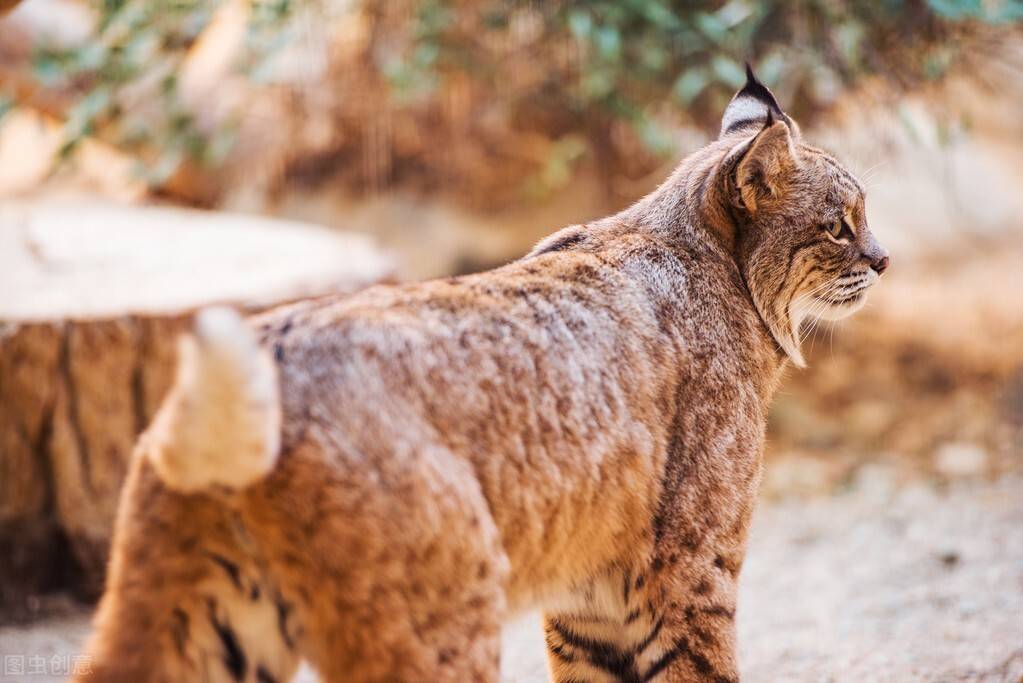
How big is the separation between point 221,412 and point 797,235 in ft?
6.43

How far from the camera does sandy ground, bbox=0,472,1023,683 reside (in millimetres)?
4055

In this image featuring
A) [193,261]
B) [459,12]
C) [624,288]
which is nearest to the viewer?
[624,288]

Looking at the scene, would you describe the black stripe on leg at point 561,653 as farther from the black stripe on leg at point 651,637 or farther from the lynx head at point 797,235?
the lynx head at point 797,235

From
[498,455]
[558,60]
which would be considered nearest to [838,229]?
[498,455]

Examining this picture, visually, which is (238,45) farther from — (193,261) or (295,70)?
(193,261)

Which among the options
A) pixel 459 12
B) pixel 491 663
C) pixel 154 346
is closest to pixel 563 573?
pixel 491 663

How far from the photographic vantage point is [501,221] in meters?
8.63

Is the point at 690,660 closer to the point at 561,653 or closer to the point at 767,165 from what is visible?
the point at 561,653

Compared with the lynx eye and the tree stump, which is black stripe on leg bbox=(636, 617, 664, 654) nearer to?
the lynx eye

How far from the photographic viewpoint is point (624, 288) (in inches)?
117

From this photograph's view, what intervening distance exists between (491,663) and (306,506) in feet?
1.90

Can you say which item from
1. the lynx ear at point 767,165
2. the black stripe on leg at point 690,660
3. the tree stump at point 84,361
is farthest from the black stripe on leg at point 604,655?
the tree stump at point 84,361

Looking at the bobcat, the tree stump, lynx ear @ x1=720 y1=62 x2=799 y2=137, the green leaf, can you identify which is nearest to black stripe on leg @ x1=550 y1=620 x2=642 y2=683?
the bobcat

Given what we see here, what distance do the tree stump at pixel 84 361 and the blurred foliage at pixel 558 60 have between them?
1386 millimetres
